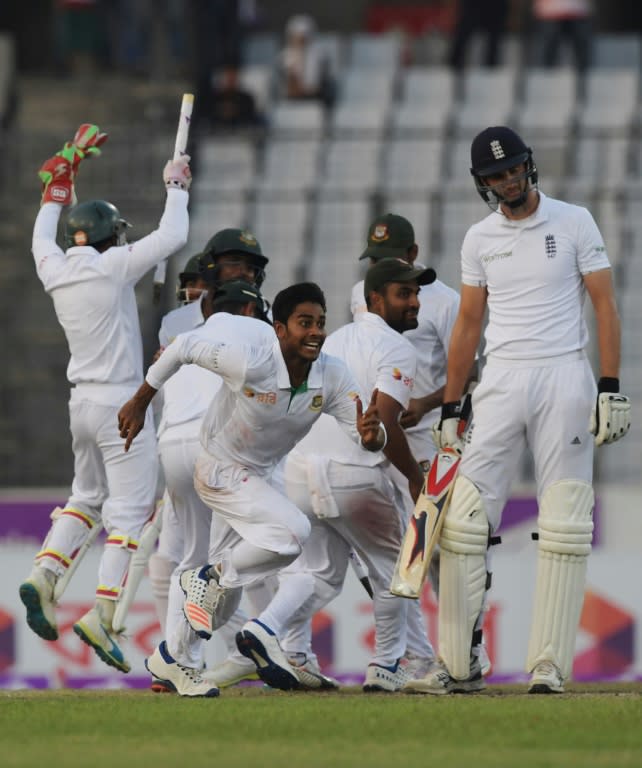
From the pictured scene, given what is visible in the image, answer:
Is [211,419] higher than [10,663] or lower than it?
A: higher

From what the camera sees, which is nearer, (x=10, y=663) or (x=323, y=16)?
(x=10, y=663)

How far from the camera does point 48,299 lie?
2019cm

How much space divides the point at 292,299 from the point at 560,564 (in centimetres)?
167

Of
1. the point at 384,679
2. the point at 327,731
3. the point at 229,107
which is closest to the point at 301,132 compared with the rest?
the point at 229,107

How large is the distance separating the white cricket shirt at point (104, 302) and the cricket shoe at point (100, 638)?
1.11 m

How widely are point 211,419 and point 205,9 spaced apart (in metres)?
13.4

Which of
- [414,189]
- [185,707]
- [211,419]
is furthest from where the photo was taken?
[414,189]

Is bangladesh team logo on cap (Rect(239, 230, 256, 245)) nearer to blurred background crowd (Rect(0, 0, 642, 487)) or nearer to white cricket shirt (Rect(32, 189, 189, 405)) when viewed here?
white cricket shirt (Rect(32, 189, 189, 405))

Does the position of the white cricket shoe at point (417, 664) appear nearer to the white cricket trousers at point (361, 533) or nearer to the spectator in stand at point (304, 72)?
the white cricket trousers at point (361, 533)

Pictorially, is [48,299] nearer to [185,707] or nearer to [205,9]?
[205,9]

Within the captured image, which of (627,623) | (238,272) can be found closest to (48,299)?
(627,623)

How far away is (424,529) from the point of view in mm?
9516

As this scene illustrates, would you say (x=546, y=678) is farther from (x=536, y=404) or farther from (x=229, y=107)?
(x=229, y=107)

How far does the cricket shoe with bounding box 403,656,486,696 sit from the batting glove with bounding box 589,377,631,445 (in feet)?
4.17
